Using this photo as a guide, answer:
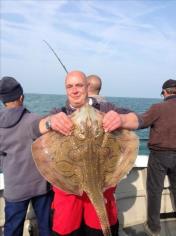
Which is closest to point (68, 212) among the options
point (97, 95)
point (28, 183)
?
→ point (28, 183)

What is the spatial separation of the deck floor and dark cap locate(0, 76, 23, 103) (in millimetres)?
2915

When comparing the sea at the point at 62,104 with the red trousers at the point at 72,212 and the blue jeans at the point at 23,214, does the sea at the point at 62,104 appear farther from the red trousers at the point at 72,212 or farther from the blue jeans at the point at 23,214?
the red trousers at the point at 72,212

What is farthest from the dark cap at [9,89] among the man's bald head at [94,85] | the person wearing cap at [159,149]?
the person wearing cap at [159,149]

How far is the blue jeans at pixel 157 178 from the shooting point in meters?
5.43

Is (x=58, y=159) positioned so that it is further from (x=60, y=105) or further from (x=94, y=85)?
(x=60, y=105)

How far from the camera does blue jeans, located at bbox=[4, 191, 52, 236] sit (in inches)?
156

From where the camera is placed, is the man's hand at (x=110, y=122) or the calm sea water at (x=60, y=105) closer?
the man's hand at (x=110, y=122)

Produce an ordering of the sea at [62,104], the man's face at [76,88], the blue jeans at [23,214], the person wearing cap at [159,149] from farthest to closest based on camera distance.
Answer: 1. the sea at [62,104]
2. the person wearing cap at [159,149]
3. the blue jeans at [23,214]
4. the man's face at [76,88]

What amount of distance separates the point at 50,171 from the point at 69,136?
15.0 inches

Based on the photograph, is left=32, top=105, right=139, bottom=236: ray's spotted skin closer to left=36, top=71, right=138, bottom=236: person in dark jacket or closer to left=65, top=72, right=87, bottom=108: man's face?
left=36, top=71, right=138, bottom=236: person in dark jacket

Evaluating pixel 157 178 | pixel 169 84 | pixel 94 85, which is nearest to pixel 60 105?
pixel 169 84

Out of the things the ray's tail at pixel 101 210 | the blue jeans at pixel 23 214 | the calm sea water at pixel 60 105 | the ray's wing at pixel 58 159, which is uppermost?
the ray's wing at pixel 58 159

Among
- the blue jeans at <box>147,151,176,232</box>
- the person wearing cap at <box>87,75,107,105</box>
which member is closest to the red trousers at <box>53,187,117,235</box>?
the person wearing cap at <box>87,75,107,105</box>

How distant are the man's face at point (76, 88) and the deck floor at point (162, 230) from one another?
2947 millimetres
